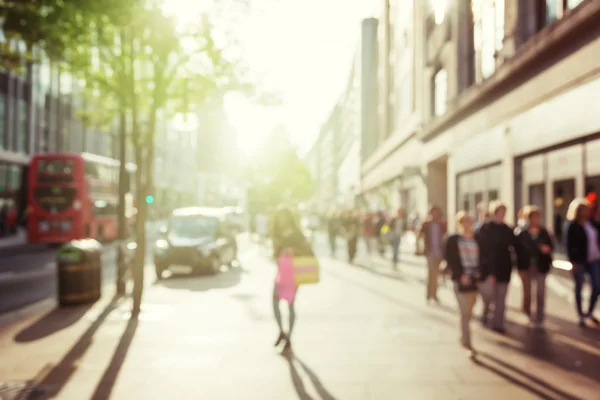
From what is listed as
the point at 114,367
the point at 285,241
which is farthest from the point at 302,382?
the point at 285,241

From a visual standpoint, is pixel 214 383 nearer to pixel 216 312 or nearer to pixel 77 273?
pixel 216 312

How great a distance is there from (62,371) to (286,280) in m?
2.75

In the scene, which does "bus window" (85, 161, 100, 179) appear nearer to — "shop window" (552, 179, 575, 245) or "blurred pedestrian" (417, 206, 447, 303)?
"blurred pedestrian" (417, 206, 447, 303)

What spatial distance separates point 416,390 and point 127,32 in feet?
29.5

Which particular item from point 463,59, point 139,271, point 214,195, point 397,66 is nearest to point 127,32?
point 139,271

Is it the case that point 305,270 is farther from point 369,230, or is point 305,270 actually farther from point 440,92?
point 440,92

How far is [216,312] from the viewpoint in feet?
36.8

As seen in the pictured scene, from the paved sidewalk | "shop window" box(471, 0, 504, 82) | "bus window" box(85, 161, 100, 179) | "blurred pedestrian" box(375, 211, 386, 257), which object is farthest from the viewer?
"bus window" box(85, 161, 100, 179)

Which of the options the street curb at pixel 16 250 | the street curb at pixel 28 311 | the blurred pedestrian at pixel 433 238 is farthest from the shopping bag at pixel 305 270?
the street curb at pixel 16 250

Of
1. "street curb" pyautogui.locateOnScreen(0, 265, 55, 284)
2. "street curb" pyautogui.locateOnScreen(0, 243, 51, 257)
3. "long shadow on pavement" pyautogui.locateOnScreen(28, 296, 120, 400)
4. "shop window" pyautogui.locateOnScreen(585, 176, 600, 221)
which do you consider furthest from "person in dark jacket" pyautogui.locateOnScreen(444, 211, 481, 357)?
"street curb" pyautogui.locateOnScreen(0, 243, 51, 257)

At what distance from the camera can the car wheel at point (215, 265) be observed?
59.1 feet

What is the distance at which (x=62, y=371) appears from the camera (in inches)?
274

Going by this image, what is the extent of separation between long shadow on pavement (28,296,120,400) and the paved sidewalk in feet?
0.04

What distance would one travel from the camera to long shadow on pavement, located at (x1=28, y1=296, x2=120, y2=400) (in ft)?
20.1
